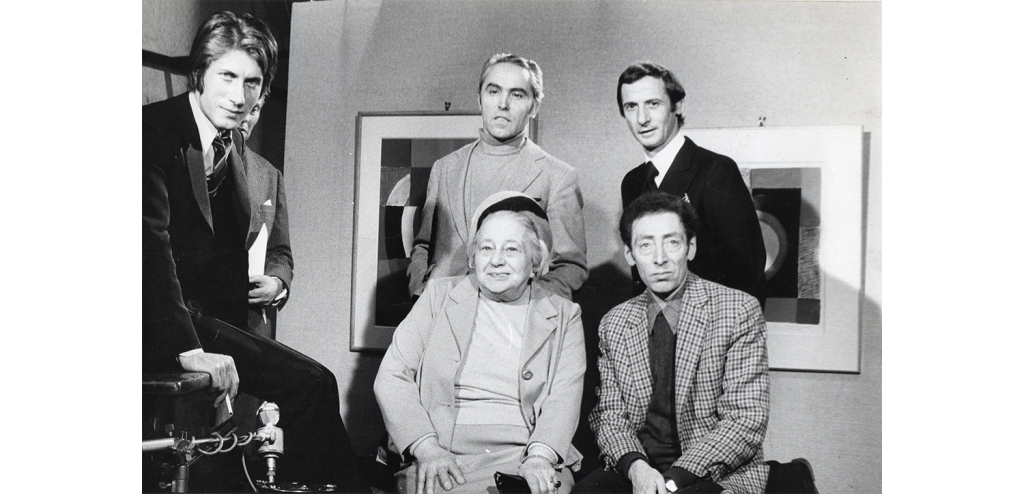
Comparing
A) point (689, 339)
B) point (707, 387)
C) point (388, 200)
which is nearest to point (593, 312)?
point (689, 339)

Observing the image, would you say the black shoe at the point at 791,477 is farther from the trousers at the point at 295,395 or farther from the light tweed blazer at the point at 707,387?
the trousers at the point at 295,395

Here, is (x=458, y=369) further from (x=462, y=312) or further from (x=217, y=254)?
(x=217, y=254)

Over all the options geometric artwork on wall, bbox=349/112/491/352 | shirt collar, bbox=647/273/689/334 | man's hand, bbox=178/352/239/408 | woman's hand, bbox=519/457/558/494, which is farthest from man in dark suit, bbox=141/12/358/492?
shirt collar, bbox=647/273/689/334

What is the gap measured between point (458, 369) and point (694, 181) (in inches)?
38.5

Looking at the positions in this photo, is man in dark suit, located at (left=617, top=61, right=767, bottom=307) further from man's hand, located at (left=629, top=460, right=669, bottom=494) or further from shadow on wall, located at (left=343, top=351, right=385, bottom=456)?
shadow on wall, located at (left=343, top=351, right=385, bottom=456)

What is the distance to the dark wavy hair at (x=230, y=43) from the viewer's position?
2.87 meters

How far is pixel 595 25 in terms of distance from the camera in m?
2.85

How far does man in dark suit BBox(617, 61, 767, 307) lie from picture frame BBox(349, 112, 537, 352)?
0.55 meters

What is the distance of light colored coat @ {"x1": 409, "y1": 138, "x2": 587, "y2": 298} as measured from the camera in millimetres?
2768

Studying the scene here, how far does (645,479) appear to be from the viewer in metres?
2.49

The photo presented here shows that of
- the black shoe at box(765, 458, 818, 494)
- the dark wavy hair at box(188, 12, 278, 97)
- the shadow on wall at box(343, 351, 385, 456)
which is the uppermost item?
the dark wavy hair at box(188, 12, 278, 97)

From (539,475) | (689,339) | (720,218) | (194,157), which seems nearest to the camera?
(539,475)

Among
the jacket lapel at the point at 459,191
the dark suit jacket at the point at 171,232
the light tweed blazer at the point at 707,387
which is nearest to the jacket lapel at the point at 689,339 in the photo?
the light tweed blazer at the point at 707,387

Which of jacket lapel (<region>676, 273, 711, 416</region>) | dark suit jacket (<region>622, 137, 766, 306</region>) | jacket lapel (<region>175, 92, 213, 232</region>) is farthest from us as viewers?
jacket lapel (<region>175, 92, 213, 232</region>)
